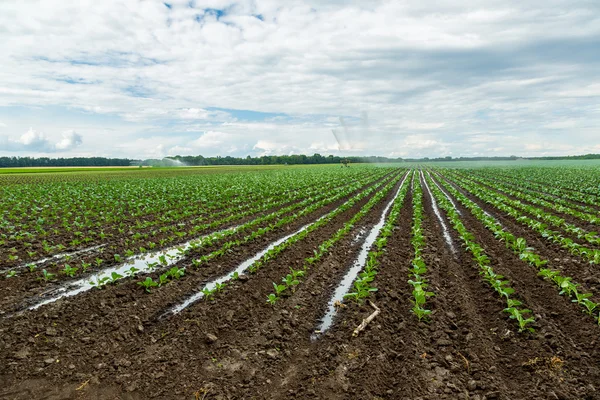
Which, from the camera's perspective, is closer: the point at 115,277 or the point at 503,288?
the point at 503,288

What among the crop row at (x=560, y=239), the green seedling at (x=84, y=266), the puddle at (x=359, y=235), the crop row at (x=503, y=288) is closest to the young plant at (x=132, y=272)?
Answer: the green seedling at (x=84, y=266)

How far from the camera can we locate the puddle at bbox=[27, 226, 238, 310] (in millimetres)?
6863

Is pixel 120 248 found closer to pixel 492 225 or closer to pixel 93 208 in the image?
pixel 93 208

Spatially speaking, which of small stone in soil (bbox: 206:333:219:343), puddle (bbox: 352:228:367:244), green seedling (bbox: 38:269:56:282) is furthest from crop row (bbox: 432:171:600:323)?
green seedling (bbox: 38:269:56:282)

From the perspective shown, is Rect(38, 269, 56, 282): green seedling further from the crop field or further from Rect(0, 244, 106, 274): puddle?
Rect(0, 244, 106, 274): puddle

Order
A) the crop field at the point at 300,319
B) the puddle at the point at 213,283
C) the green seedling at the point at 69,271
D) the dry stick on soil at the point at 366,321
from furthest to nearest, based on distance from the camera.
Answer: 1. the green seedling at the point at 69,271
2. the puddle at the point at 213,283
3. the dry stick on soil at the point at 366,321
4. the crop field at the point at 300,319

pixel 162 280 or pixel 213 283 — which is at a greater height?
pixel 162 280

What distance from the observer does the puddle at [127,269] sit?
686cm

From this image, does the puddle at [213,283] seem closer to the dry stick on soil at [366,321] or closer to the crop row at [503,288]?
the dry stick on soil at [366,321]

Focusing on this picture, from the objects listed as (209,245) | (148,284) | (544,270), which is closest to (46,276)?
(148,284)

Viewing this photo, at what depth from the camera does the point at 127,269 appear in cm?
842

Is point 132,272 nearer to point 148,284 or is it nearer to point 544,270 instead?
point 148,284

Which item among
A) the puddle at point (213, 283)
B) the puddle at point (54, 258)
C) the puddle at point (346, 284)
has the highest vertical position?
the puddle at point (54, 258)

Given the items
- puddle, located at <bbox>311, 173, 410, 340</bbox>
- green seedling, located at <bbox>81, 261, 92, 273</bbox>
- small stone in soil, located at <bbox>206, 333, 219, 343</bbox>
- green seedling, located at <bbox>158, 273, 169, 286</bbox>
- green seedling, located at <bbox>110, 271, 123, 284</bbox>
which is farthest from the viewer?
green seedling, located at <bbox>81, 261, 92, 273</bbox>
